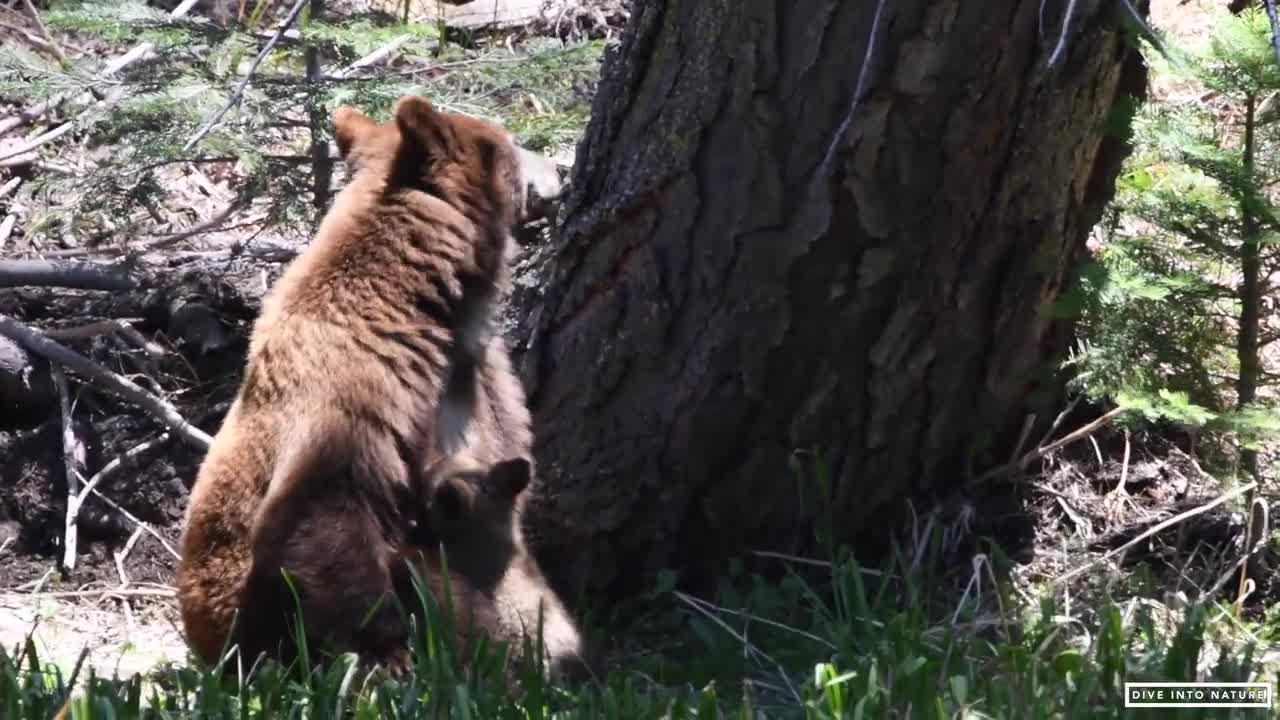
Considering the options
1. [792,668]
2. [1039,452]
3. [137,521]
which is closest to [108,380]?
[137,521]

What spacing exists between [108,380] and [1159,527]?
3.66m

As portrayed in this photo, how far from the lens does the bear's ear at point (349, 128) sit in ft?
16.0

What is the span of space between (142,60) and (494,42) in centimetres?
249

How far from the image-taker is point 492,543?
4.48 m

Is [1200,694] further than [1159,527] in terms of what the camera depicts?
No

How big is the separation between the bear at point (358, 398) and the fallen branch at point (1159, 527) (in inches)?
67.4

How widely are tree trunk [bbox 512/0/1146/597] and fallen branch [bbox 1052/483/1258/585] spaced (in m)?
0.46

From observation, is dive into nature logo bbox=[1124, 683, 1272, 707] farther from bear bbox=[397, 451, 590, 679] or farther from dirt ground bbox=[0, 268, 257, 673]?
dirt ground bbox=[0, 268, 257, 673]

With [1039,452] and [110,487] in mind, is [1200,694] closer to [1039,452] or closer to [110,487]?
[1039,452]

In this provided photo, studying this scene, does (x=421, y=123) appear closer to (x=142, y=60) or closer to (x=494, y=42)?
(x=142, y=60)

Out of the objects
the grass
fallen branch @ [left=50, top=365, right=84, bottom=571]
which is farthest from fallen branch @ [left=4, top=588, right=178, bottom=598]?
the grass

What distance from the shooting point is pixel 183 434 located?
5781 millimetres

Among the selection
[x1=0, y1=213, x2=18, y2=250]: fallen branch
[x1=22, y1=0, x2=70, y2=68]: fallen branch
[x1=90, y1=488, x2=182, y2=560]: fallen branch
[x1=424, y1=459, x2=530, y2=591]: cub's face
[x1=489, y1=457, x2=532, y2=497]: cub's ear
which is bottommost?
[x1=90, y1=488, x2=182, y2=560]: fallen branch

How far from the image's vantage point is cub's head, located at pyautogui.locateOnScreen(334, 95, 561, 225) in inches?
184
